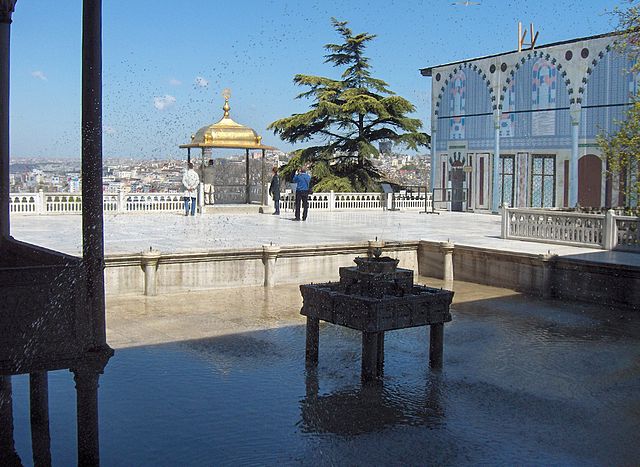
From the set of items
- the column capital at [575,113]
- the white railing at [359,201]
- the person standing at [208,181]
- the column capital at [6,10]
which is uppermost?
the column capital at [575,113]

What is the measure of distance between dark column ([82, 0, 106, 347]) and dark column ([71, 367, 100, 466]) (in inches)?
9.6

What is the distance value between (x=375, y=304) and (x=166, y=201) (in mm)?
20464

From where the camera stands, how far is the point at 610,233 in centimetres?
1634

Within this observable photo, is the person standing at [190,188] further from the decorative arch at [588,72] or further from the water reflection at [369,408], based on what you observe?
the water reflection at [369,408]

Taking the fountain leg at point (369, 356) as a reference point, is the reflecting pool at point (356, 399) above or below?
below

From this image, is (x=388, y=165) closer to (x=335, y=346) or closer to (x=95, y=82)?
(x=335, y=346)

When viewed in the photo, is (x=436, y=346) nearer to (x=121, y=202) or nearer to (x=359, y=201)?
(x=121, y=202)

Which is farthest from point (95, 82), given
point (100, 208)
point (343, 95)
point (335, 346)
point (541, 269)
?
point (343, 95)

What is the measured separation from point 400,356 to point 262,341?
188 cm

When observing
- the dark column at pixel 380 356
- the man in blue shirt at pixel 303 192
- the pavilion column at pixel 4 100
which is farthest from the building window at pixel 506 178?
the pavilion column at pixel 4 100

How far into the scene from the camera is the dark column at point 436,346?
9.21 meters

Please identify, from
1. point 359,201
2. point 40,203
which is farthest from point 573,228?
point 40,203

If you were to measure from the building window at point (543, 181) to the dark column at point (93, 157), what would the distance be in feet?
84.9

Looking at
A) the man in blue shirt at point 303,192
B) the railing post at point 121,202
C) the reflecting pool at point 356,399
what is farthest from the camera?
the railing post at point 121,202
